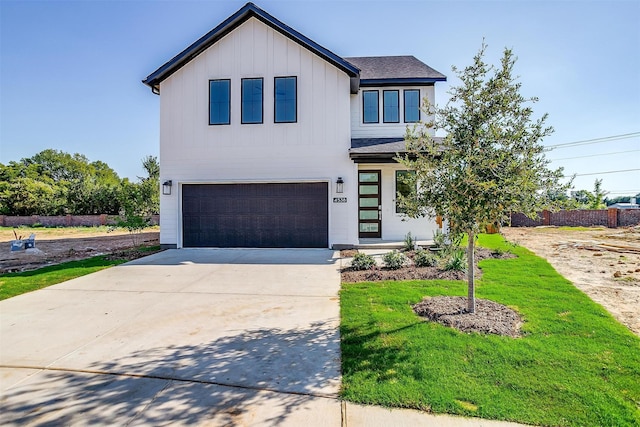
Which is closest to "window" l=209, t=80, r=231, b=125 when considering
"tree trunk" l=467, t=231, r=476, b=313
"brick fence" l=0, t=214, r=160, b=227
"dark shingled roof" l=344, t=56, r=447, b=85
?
"dark shingled roof" l=344, t=56, r=447, b=85

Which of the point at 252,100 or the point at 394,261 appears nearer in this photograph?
the point at 394,261

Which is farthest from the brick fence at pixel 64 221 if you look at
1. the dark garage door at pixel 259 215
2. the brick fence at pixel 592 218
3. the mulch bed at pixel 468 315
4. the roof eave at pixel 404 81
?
the brick fence at pixel 592 218

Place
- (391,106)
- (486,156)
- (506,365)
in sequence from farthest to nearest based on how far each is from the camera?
1. (391,106)
2. (486,156)
3. (506,365)

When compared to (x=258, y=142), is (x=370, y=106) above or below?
above

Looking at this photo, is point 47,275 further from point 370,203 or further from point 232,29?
point 370,203

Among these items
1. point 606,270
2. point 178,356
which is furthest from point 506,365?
point 606,270

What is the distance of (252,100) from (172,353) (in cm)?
949

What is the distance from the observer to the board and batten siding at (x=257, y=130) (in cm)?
1123

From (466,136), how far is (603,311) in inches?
133

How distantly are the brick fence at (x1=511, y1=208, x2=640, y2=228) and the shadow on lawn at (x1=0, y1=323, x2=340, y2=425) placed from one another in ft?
67.4

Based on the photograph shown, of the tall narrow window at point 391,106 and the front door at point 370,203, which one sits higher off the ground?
the tall narrow window at point 391,106

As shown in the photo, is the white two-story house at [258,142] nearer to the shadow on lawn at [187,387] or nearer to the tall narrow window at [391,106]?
the tall narrow window at [391,106]

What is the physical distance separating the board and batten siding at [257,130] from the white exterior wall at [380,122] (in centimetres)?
159

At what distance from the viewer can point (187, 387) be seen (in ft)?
9.96
